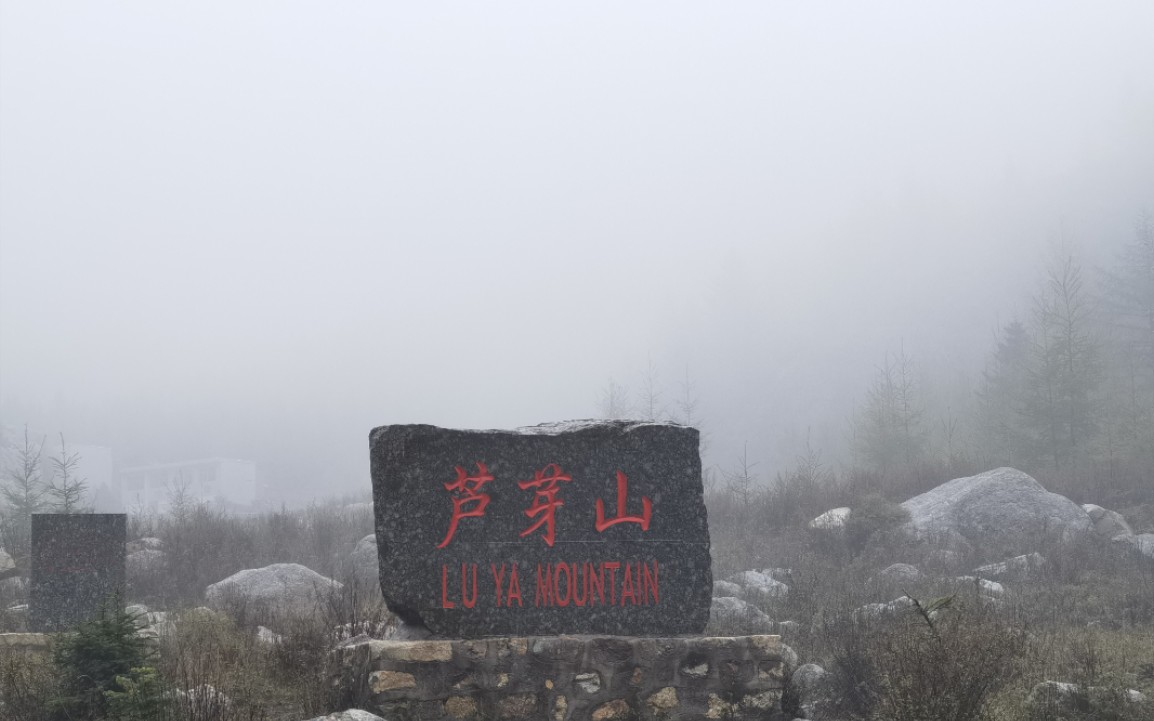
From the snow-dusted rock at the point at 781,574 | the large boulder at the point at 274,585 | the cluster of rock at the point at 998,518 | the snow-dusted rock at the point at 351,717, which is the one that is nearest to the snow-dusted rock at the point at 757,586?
the snow-dusted rock at the point at 781,574

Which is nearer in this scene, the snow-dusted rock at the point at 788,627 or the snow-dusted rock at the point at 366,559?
the snow-dusted rock at the point at 788,627

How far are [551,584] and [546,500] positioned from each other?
0.59 metres

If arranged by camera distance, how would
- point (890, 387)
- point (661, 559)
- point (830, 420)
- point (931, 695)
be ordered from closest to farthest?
1. point (931, 695)
2. point (661, 559)
3. point (890, 387)
4. point (830, 420)

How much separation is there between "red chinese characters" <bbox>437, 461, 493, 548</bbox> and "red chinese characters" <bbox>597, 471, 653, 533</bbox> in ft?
2.73

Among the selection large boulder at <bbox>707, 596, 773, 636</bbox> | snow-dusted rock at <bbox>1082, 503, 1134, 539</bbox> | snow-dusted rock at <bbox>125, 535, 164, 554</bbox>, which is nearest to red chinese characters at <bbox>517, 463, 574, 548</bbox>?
large boulder at <bbox>707, 596, 773, 636</bbox>

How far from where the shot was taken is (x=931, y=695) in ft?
20.0

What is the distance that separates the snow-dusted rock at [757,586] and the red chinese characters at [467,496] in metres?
7.14

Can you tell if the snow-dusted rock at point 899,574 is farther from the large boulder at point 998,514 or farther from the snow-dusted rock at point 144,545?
the snow-dusted rock at point 144,545

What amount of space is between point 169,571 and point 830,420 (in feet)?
195

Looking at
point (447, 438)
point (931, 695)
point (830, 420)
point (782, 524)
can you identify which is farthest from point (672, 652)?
point (830, 420)

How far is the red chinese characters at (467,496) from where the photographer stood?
687cm

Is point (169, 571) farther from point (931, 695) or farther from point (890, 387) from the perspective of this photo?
point (890, 387)

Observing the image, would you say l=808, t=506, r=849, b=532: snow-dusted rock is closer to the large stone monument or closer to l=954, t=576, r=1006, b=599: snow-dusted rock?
l=954, t=576, r=1006, b=599: snow-dusted rock

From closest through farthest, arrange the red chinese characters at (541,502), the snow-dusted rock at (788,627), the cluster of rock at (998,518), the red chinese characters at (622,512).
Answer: the red chinese characters at (541,502) → the red chinese characters at (622,512) → the snow-dusted rock at (788,627) → the cluster of rock at (998,518)
